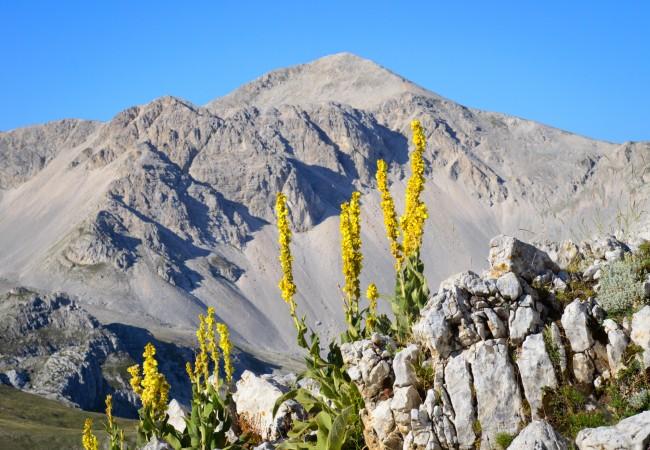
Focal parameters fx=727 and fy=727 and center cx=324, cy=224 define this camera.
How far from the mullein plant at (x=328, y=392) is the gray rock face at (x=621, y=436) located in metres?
5.39

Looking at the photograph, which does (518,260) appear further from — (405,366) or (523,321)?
(405,366)

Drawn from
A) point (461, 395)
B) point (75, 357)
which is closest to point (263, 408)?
point (461, 395)

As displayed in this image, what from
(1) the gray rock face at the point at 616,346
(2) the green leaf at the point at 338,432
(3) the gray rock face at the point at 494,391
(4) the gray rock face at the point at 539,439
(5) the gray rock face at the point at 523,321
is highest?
(5) the gray rock face at the point at 523,321

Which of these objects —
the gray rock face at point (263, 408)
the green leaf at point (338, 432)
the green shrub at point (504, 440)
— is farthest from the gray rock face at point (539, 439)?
the gray rock face at point (263, 408)

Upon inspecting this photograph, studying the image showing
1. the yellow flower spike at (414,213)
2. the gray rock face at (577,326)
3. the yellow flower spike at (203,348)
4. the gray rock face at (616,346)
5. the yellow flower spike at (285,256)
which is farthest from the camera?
the yellow flower spike at (203,348)

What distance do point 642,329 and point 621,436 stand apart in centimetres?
353

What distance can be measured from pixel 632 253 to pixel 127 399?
6612 inches

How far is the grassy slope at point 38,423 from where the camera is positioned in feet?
369

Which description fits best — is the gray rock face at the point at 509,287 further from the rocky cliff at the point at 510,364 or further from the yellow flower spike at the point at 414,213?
the yellow flower spike at the point at 414,213

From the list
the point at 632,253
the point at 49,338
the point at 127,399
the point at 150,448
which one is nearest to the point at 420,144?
the point at 632,253

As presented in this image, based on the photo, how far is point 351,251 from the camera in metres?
18.0

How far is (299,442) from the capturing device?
16.9m

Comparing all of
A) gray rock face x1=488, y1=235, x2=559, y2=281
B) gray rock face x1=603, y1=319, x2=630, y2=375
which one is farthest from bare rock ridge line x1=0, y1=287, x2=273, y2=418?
gray rock face x1=603, y1=319, x2=630, y2=375

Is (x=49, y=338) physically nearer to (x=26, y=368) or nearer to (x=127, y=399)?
(x=26, y=368)
